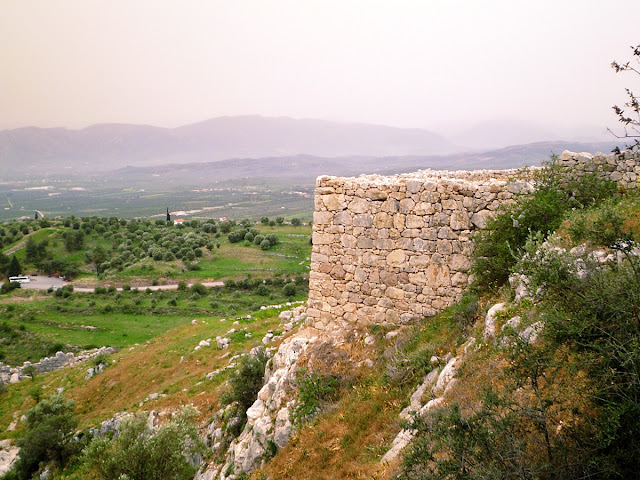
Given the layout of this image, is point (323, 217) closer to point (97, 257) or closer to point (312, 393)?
point (312, 393)

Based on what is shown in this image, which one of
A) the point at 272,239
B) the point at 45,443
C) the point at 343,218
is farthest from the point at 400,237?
the point at 272,239

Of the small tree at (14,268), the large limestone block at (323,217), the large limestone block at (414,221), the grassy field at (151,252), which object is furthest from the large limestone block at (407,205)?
the small tree at (14,268)

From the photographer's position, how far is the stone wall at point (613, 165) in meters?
8.58

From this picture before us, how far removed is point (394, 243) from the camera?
1005 cm

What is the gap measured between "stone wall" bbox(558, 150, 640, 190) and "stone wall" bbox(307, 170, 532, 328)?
1.16 m

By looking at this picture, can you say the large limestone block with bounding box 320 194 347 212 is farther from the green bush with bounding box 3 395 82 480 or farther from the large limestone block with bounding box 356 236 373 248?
the green bush with bounding box 3 395 82 480

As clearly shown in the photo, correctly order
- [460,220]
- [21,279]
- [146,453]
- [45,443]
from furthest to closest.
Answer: [21,279] < [45,443] < [146,453] < [460,220]

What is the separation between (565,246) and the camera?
6.88 m

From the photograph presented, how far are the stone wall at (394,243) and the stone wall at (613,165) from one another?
1162 mm

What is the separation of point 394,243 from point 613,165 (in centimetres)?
503

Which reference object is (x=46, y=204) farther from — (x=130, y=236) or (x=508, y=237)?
(x=508, y=237)

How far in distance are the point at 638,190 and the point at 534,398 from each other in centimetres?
537

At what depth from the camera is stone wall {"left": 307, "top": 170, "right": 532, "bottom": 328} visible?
9.34 metres

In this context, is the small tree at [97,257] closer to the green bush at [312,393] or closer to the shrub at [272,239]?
the shrub at [272,239]
